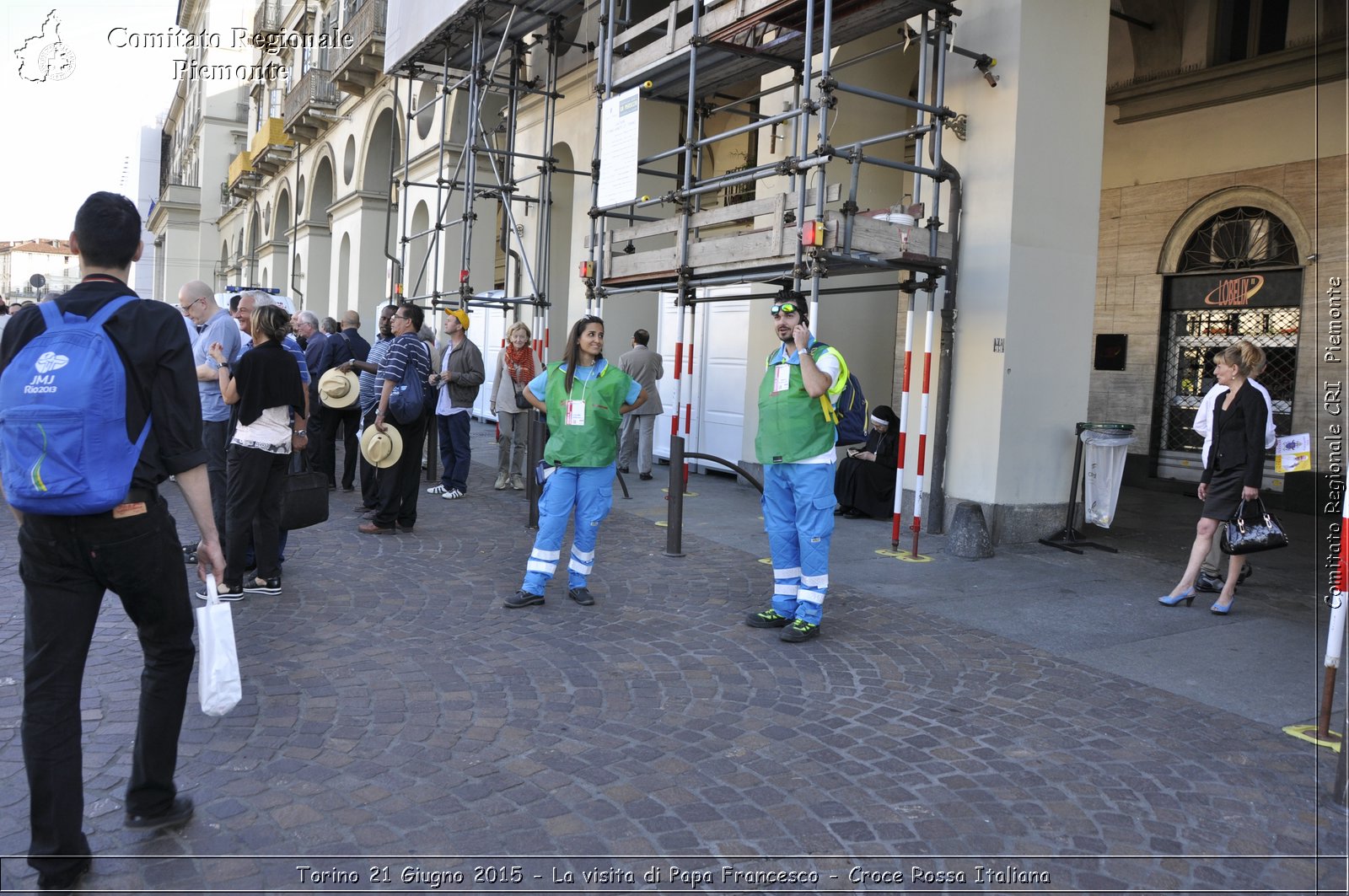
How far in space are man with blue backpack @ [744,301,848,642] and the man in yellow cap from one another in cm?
537

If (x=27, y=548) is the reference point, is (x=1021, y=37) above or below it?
above

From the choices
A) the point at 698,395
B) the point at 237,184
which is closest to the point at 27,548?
the point at 698,395

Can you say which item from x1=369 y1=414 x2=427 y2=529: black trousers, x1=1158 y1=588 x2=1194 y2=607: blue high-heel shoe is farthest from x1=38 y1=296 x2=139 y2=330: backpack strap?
x1=1158 y1=588 x2=1194 y2=607: blue high-heel shoe

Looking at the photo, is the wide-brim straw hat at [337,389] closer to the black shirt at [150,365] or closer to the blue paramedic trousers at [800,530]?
the blue paramedic trousers at [800,530]

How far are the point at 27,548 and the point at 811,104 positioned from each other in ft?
19.4

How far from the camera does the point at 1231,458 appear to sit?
21.7ft

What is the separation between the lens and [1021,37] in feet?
27.7

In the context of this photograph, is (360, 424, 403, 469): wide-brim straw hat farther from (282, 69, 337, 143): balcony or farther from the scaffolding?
(282, 69, 337, 143): balcony

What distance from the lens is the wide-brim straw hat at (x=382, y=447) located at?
8.50 meters

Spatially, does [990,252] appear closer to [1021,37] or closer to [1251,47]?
[1021,37]

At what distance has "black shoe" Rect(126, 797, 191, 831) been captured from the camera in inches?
130

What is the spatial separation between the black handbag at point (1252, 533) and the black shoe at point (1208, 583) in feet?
2.70

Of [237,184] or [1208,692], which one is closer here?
[1208,692]

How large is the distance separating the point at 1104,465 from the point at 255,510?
663 centimetres
